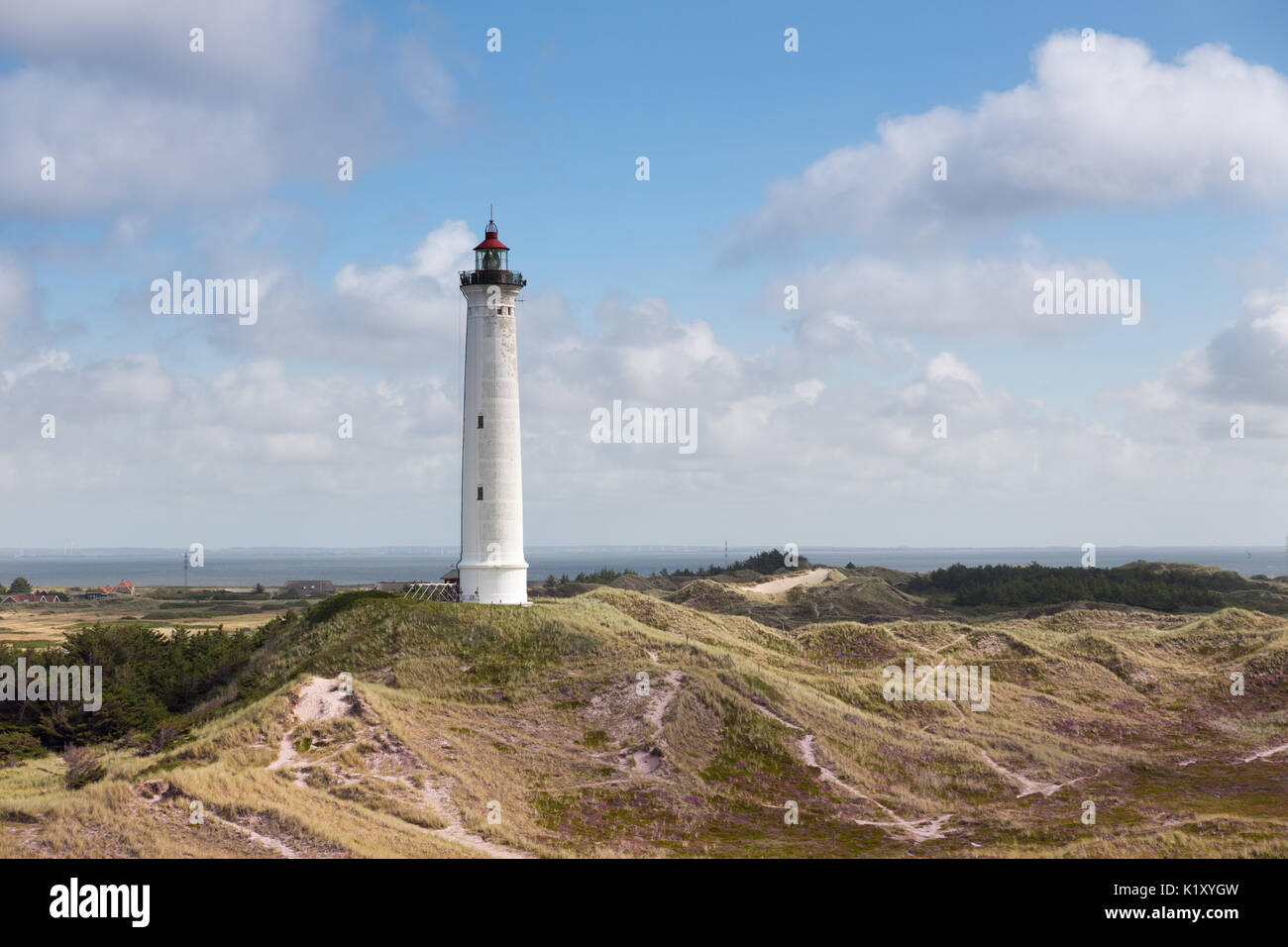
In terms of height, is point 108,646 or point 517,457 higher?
point 517,457

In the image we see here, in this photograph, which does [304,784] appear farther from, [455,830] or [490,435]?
[490,435]

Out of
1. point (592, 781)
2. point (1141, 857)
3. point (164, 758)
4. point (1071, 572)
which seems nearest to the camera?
point (1141, 857)

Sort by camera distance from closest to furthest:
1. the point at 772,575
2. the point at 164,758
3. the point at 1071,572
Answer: the point at 164,758 < the point at 1071,572 < the point at 772,575

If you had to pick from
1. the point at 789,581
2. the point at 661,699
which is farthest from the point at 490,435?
the point at 789,581

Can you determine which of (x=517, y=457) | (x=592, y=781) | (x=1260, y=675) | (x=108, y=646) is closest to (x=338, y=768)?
(x=592, y=781)

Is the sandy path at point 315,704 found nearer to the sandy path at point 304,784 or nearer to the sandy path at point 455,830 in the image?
the sandy path at point 304,784

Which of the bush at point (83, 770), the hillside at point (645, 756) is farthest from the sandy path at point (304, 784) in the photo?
the bush at point (83, 770)
